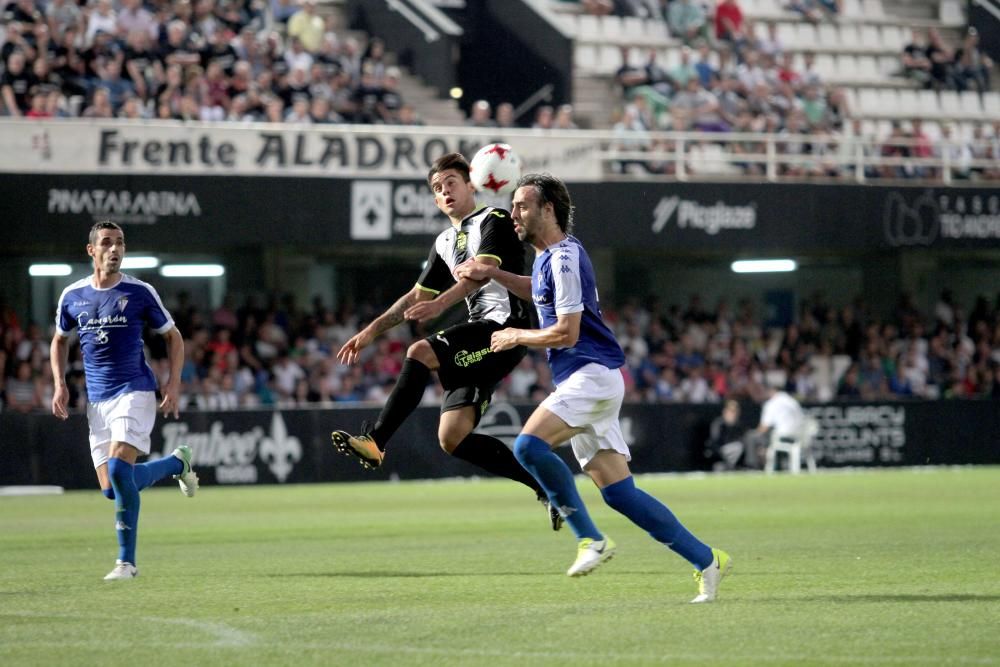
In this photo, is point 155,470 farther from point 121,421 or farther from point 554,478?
point 554,478

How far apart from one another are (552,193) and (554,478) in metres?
1.41

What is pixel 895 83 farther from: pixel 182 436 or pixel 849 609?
pixel 849 609

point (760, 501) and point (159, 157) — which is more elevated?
point (159, 157)

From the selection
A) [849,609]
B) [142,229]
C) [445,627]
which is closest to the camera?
[445,627]

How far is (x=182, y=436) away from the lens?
23.4 meters

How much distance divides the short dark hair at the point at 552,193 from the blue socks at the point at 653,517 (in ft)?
4.25

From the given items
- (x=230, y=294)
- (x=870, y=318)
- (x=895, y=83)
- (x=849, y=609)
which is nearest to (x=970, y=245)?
(x=870, y=318)

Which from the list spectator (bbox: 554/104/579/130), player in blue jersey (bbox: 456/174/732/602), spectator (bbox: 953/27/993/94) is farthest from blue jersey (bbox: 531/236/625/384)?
spectator (bbox: 953/27/993/94)

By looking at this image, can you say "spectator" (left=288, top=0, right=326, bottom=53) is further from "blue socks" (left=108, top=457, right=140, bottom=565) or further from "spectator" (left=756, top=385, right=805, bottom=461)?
"blue socks" (left=108, top=457, right=140, bottom=565)

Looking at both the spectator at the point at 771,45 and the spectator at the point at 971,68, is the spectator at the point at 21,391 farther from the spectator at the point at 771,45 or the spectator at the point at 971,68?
the spectator at the point at 971,68

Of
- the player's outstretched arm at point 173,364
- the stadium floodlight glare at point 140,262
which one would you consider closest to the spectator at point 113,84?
the stadium floodlight glare at point 140,262

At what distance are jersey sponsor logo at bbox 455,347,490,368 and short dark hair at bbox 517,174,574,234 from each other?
7.12 ft

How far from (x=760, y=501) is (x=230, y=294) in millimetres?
12008

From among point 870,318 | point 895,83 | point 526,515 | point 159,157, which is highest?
point 895,83
